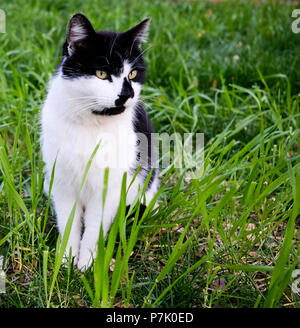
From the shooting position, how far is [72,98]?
1461 millimetres

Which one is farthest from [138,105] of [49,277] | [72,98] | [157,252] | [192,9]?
[192,9]

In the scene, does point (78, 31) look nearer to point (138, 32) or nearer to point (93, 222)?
point (138, 32)

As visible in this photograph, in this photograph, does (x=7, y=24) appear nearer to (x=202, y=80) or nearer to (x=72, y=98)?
(x=202, y=80)

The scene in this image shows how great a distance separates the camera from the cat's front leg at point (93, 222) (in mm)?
1591

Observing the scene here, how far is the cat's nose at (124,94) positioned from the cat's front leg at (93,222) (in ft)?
1.28

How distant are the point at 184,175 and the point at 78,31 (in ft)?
3.11

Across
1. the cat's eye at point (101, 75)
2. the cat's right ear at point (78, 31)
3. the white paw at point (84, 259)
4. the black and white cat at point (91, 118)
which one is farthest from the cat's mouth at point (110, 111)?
the white paw at point (84, 259)

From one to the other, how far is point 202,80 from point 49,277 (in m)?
1.92

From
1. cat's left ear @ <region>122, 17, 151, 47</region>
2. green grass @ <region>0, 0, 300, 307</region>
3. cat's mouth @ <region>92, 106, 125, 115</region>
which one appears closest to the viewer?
green grass @ <region>0, 0, 300, 307</region>

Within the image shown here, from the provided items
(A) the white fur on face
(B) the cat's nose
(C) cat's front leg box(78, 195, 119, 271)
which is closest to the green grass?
(C) cat's front leg box(78, 195, 119, 271)

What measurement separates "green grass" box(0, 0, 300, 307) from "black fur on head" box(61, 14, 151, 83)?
314 millimetres

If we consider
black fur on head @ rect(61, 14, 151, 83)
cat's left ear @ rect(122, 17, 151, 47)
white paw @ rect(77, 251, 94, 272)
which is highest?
cat's left ear @ rect(122, 17, 151, 47)

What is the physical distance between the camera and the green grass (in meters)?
1.36

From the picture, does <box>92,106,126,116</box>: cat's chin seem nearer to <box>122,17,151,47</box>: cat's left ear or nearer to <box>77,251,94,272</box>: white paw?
<box>122,17,151,47</box>: cat's left ear
